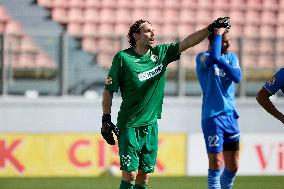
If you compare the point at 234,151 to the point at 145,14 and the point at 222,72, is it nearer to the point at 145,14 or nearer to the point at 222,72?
the point at 222,72

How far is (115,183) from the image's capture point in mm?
12828

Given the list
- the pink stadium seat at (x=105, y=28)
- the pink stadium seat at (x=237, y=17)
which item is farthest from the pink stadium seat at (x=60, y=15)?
the pink stadium seat at (x=237, y=17)

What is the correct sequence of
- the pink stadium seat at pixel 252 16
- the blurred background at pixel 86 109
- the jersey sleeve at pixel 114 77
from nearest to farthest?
the jersey sleeve at pixel 114 77
the blurred background at pixel 86 109
the pink stadium seat at pixel 252 16

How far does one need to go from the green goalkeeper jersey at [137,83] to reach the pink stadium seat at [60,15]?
31.4 ft

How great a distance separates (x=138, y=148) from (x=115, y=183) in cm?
504

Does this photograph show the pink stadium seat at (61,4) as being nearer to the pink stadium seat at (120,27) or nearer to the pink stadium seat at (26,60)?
the pink stadium seat at (120,27)

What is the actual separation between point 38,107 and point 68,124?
516mm

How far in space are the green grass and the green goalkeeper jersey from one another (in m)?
4.37

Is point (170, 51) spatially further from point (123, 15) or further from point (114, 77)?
point (123, 15)

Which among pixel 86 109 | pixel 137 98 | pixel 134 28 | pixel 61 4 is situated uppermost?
pixel 61 4

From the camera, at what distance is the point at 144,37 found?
7.84 meters

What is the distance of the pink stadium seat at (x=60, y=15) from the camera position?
57.2ft

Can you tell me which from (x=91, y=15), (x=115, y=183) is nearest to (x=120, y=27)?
(x=91, y=15)

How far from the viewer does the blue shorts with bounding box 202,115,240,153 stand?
9.12m
